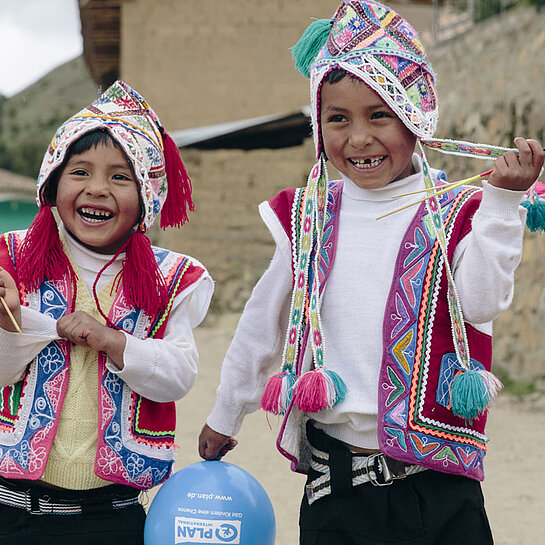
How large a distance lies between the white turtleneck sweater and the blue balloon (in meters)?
0.22

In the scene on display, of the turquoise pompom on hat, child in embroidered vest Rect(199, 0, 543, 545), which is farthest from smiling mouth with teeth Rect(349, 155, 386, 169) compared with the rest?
the turquoise pompom on hat

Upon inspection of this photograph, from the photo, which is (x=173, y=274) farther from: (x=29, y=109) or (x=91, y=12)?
(x=29, y=109)

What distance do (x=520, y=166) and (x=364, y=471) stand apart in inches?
32.4

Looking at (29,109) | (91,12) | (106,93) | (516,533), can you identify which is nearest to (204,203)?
(91,12)

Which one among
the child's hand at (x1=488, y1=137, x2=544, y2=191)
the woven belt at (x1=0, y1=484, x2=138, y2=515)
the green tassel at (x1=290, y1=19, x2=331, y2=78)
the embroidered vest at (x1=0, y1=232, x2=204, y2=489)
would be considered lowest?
the woven belt at (x1=0, y1=484, x2=138, y2=515)

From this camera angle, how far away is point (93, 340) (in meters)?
2.21

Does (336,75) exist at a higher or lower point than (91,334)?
higher

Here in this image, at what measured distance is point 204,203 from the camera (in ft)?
33.4

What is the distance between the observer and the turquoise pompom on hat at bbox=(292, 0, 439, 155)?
83.4 inches

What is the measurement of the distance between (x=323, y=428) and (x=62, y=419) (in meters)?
0.68

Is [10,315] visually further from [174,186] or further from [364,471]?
[364,471]

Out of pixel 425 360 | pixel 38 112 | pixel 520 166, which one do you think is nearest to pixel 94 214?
pixel 425 360

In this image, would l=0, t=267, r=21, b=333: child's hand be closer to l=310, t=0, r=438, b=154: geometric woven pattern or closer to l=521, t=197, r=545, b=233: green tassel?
l=310, t=0, r=438, b=154: geometric woven pattern

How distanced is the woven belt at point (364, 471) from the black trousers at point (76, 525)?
1.67ft
